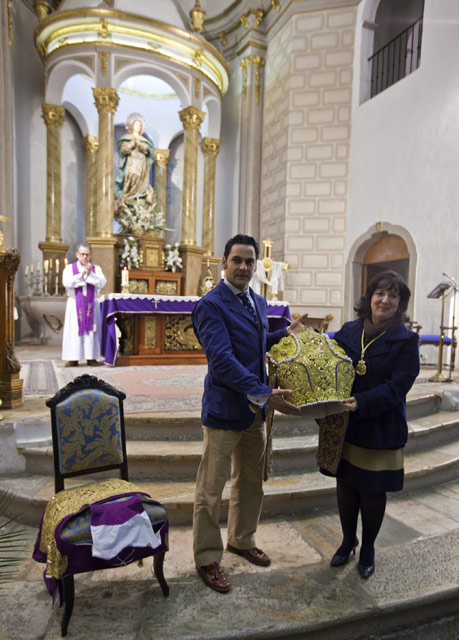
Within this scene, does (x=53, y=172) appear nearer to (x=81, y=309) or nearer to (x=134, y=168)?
(x=134, y=168)

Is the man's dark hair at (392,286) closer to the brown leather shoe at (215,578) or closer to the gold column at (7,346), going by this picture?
the brown leather shoe at (215,578)

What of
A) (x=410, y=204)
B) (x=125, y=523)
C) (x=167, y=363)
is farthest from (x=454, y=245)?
(x=125, y=523)

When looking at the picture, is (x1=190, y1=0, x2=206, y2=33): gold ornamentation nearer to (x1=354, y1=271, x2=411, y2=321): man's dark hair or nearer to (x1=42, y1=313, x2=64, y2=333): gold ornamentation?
(x1=42, y1=313, x2=64, y2=333): gold ornamentation

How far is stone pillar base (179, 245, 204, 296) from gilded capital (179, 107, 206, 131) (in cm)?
276

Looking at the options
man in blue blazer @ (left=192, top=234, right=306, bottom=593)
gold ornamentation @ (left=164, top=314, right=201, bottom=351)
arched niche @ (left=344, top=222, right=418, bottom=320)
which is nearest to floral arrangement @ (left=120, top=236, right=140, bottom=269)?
gold ornamentation @ (left=164, top=314, right=201, bottom=351)

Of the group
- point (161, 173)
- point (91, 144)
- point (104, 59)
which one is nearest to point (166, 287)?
point (161, 173)

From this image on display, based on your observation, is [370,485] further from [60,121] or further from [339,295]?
[60,121]

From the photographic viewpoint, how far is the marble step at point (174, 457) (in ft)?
10.1

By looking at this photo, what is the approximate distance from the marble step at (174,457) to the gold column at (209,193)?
7936mm

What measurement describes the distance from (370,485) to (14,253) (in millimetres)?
3240

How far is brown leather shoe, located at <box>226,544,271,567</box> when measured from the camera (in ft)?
7.68

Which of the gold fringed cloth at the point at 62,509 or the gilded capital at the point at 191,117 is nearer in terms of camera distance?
the gold fringed cloth at the point at 62,509

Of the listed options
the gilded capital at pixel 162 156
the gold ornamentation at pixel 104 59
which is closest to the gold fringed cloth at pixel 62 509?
the gold ornamentation at pixel 104 59

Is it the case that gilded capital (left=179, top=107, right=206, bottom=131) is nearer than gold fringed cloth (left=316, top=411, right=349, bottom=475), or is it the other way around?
gold fringed cloth (left=316, top=411, right=349, bottom=475)
